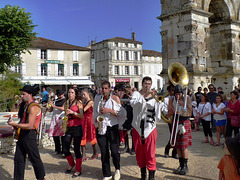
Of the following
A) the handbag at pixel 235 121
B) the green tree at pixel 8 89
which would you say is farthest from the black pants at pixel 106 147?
the green tree at pixel 8 89

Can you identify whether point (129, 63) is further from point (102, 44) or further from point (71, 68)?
point (71, 68)

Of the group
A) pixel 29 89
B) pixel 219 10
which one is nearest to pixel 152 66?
pixel 219 10

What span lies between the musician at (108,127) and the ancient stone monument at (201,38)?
7.33 meters

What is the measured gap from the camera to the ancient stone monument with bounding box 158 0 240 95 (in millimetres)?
10781

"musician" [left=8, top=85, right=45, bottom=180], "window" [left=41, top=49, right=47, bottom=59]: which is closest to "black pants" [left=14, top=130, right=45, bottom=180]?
"musician" [left=8, top=85, right=45, bottom=180]

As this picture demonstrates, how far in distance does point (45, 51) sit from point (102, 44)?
1536cm

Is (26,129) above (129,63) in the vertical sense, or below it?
below

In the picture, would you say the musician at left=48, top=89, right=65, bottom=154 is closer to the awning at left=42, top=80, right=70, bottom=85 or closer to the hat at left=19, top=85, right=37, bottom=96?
the hat at left=19, top=85, right=37, bottom=96

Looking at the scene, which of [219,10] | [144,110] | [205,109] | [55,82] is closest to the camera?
[144,110]

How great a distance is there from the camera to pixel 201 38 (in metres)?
11.3

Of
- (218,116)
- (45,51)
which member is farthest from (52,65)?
(218,116)

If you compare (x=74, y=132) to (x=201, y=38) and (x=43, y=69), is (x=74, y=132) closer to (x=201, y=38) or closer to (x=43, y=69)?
(x=201, y=38)

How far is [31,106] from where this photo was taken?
143 inches

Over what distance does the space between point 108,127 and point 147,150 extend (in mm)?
861
